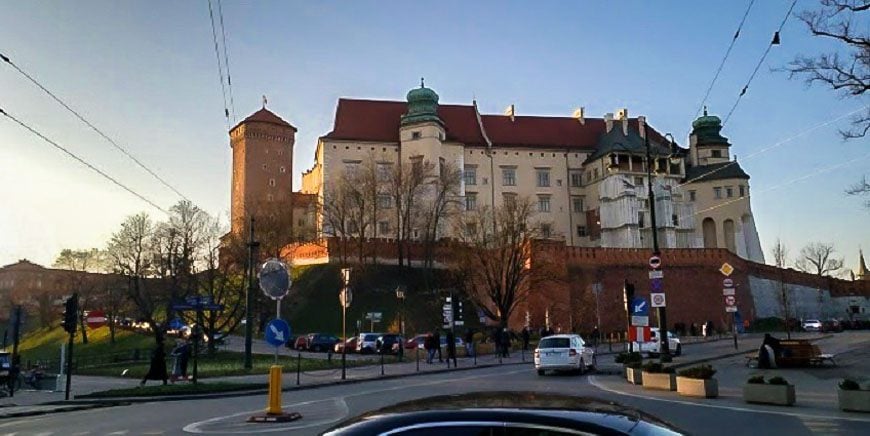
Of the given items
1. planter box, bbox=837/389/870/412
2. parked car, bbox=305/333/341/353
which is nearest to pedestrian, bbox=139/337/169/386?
planter box, bbox=837/389/870/412

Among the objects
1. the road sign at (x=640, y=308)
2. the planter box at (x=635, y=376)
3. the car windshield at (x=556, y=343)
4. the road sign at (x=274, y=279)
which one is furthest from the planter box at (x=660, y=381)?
the road sign at (x=274, y=279)

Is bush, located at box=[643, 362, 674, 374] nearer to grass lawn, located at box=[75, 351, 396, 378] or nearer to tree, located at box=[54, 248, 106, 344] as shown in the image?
grass lawn, located at box=[75, 351, 396, 378]

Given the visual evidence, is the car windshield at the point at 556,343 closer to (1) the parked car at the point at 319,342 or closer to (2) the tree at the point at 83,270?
(1) the parked car at the point at 319,342

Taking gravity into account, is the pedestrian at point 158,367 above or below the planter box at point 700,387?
above

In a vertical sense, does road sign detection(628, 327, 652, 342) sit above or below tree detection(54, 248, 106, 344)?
below

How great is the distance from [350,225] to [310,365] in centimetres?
4287

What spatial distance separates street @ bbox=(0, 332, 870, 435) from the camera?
546 inches

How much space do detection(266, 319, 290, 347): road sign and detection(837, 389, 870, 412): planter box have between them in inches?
489

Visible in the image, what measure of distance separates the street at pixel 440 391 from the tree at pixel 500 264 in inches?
1419

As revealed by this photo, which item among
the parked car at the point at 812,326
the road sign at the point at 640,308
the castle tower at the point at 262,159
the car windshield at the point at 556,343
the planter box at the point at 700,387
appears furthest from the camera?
the castle tower at the point at 262,159

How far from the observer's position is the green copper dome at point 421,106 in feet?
307

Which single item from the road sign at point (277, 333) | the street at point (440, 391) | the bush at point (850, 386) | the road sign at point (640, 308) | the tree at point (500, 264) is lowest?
the street at point (440, 391)

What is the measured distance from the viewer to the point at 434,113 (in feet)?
309

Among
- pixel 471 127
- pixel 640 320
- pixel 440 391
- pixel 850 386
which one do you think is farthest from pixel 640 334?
pixel 471 127
